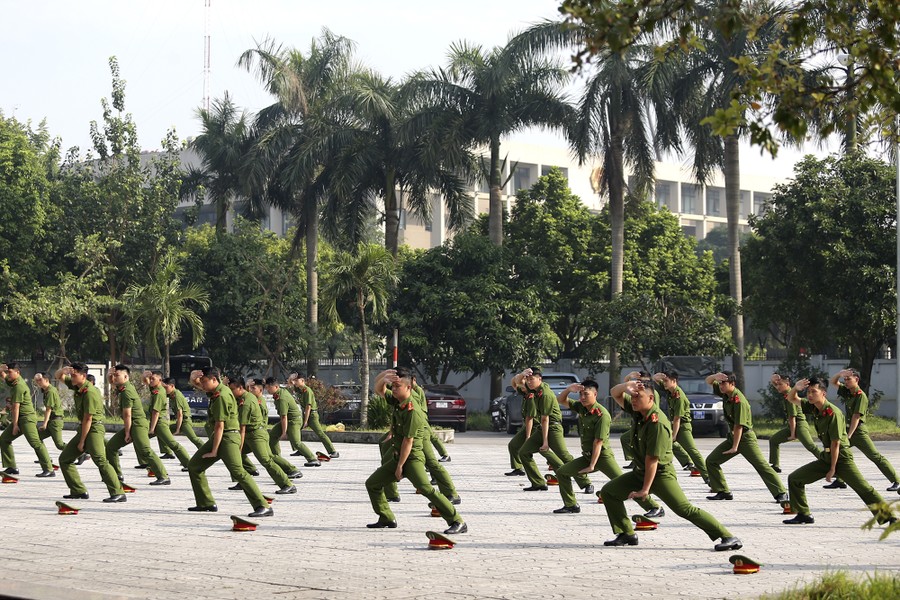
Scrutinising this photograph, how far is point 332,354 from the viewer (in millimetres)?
52562

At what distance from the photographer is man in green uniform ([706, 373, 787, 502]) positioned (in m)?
14.6

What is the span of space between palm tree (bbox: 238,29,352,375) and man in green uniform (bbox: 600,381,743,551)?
100 ft

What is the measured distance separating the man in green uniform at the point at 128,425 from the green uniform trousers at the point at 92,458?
23.3 inches

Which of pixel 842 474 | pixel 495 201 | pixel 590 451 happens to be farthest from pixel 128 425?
pixel 495 201

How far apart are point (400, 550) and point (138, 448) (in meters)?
7.29

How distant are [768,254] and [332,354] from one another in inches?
894

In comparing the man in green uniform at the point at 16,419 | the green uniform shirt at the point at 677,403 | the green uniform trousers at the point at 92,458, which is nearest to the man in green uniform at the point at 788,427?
the green uniform shirt at the point at 677,403

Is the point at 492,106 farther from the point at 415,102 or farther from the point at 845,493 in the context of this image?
the point at 845,493

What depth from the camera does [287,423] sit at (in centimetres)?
2031

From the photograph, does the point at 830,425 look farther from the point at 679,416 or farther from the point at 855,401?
the point at 679,416

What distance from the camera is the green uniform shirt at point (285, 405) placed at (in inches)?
763

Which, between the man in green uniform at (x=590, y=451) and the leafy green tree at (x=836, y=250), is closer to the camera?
the man in green uniform at (x=590, y=451)

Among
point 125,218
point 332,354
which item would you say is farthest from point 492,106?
point 332,354

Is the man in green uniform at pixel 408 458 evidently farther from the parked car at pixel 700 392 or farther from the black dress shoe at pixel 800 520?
the parked car at pixel 700 392
